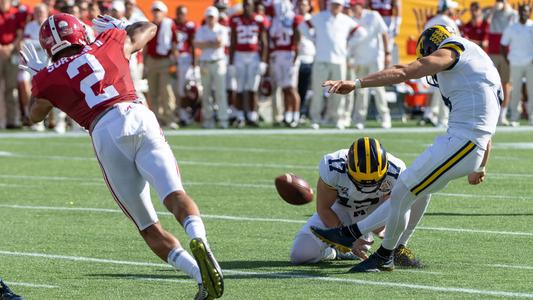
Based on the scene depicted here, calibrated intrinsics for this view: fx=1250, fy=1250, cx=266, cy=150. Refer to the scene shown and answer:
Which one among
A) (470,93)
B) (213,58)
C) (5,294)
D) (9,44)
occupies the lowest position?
(213,58)

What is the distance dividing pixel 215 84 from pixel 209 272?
47.9 ft

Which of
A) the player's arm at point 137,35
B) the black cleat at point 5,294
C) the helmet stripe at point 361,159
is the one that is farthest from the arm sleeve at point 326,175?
the black cleat at point 5,294

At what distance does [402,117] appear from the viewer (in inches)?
903

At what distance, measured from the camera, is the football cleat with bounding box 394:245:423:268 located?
7.77 metres

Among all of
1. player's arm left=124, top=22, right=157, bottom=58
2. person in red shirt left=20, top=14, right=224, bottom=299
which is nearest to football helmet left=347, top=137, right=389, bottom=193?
person in red shirt left=20, top=14, right=224, bottom=299

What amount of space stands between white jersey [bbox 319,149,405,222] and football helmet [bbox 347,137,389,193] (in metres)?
0.17

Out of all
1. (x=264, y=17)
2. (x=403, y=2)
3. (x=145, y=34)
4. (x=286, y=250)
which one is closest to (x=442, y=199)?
(x=286, y=250)

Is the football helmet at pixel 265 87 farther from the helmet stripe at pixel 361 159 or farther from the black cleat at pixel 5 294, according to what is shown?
the black cleat at pixel 5 294

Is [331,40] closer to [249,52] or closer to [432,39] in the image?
[249,52]

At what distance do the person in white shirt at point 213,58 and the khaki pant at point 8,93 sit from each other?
2992mm

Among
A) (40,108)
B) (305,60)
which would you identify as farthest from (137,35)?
(305,60)

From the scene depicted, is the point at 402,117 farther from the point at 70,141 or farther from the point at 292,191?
the point at 292,191

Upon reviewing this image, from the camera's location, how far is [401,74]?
23.4ft

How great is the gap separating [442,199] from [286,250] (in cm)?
325
